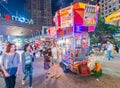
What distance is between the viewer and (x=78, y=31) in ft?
26.2

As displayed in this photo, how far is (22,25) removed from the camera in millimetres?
41281

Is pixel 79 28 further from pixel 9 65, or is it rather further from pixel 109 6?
pixel 109 6

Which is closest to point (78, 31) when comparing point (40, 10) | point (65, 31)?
point (65, 31)

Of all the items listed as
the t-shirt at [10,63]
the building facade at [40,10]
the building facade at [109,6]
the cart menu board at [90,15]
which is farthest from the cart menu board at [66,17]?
the building facade at [40,10]

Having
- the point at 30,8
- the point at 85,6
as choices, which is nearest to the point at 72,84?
the point at 85,6

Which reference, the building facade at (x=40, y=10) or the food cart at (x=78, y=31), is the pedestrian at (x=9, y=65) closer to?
the food cart at (x=78, y=31)

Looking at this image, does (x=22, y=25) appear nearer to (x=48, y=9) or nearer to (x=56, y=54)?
(x=56, y=54)

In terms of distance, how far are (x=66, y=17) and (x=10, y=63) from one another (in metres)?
4.60

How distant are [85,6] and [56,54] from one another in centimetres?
487

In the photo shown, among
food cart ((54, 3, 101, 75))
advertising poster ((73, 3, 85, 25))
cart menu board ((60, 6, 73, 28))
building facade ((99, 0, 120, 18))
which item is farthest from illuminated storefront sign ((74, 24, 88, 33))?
building facade ((99, 0, 120, 18))

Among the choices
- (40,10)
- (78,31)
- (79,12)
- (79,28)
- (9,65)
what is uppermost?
(40,10)

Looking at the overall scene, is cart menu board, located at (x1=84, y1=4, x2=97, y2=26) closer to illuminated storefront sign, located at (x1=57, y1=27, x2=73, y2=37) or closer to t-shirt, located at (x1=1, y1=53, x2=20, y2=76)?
illuminated storefront sign, located at (x1=57, y1=27, x2=73, y2=37)

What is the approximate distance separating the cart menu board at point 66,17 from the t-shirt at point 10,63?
4.09 meters

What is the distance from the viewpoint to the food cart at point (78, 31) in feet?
25.5
